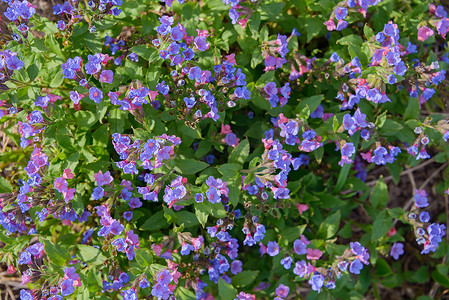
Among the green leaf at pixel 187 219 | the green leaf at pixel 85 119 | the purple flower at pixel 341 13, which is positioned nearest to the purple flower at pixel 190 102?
the green leaf at pixel 85 119

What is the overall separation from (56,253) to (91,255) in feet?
0.91

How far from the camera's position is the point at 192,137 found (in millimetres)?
3619

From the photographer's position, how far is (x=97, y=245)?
146 inches

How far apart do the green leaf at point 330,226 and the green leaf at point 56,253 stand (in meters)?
2.29

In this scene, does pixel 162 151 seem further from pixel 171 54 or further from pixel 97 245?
pixel 97 245

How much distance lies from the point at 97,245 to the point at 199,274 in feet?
3.10

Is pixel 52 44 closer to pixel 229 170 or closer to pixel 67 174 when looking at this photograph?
pixel 67 174

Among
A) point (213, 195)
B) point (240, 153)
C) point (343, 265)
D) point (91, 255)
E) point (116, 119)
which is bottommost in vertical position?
point (343, 265)

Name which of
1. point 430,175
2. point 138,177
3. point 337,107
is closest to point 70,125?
point 138,177

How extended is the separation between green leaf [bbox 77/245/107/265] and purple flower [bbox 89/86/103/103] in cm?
126

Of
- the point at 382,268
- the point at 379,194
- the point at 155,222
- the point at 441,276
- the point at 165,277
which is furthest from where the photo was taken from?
the point at 441,276

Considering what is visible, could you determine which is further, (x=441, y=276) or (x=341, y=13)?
(x=441, y=276)

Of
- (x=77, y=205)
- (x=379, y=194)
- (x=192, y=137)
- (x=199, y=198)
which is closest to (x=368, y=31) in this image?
(x=379, y=194)

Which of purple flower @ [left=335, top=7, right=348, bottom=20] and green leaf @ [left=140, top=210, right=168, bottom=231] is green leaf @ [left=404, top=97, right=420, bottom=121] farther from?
green leaf @ [left=140, top=210, right=168, bottom=231]
